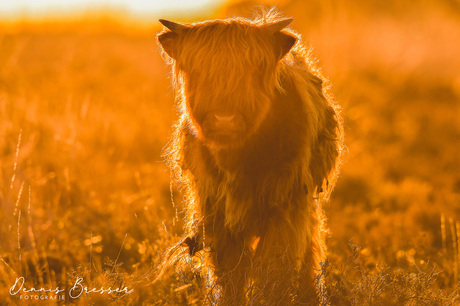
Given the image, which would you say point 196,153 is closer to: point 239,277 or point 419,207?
point 239,277

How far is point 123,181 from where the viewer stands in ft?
28.7

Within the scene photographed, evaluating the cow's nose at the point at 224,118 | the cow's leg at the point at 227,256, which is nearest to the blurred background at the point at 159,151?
the cow's leg at the point at 227,256

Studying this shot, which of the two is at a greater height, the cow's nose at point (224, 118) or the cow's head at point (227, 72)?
the cow's head at point (227, 72)

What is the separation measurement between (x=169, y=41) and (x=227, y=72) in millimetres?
539

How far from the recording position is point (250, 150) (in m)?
4.05

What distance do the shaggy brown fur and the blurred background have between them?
0.30 meters

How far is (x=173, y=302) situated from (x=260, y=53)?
1.53m

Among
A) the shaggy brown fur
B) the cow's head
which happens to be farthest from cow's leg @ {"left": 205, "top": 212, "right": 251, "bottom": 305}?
the cow's head

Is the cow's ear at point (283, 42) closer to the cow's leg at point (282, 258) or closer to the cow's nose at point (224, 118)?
the cow's nose at point (224, 118)

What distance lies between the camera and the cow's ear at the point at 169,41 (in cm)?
429

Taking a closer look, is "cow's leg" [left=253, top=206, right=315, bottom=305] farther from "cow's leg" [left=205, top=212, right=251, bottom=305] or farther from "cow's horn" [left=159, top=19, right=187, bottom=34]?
"cow's horn" [left=159, top=19, right=187, bottom=34]

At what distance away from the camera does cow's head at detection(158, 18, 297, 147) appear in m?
3.91

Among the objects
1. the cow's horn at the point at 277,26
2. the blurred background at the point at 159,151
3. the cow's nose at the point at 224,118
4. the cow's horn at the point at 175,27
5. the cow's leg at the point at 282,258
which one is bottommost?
the blurred background at the point at 159,151

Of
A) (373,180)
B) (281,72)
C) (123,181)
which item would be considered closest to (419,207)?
(373,180)
